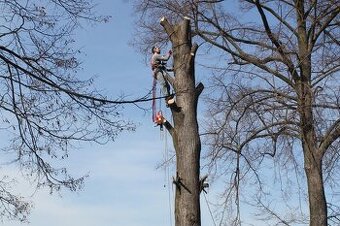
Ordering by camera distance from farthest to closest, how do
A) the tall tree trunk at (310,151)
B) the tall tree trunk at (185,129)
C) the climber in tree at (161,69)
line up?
the tall tree trunk at (310,151)
the climber in tree at (161,69)
the tall tree trunk at (185,129)

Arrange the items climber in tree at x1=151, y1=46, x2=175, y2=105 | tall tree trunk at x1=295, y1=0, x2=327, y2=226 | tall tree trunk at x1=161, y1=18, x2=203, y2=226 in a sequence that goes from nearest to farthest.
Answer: tall tree trunk at x1=161, y1=18, x2=203, y2=226 < climber in tree at x1=151, y1=46, x2=175, y2=105 < tall tree trunk at x1=295, y1=0, x2=327, y2=226

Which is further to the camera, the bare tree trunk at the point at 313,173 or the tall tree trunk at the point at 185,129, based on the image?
the bare tree trunk at the point at 313,173

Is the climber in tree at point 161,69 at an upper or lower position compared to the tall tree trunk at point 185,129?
upper

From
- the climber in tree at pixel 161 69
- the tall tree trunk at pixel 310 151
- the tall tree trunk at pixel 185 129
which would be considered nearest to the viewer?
the tall tree trunk at pixel 185 129

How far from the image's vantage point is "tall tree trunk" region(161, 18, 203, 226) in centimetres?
818

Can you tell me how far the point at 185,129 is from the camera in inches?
335

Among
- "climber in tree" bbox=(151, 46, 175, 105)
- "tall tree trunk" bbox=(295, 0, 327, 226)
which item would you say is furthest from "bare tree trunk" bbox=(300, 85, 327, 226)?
"climber in tree" bbox=(151, 46, 175, 105)

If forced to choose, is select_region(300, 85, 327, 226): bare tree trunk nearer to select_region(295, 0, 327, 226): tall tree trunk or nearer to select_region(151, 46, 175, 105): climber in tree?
select_region(295, 0, 327, 226): tall tree trunk

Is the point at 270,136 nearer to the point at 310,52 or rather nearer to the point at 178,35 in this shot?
the point at 310,52

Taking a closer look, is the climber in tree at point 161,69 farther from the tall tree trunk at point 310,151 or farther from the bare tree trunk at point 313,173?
the bare tree trunk at point 313,173

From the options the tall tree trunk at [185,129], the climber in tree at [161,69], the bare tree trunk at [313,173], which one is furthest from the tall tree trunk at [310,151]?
the tall tree trunk at [185,129]

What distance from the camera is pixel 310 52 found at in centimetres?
1336

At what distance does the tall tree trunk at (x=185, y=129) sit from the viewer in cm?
818

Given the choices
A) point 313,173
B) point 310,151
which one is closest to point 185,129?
point 310,151
